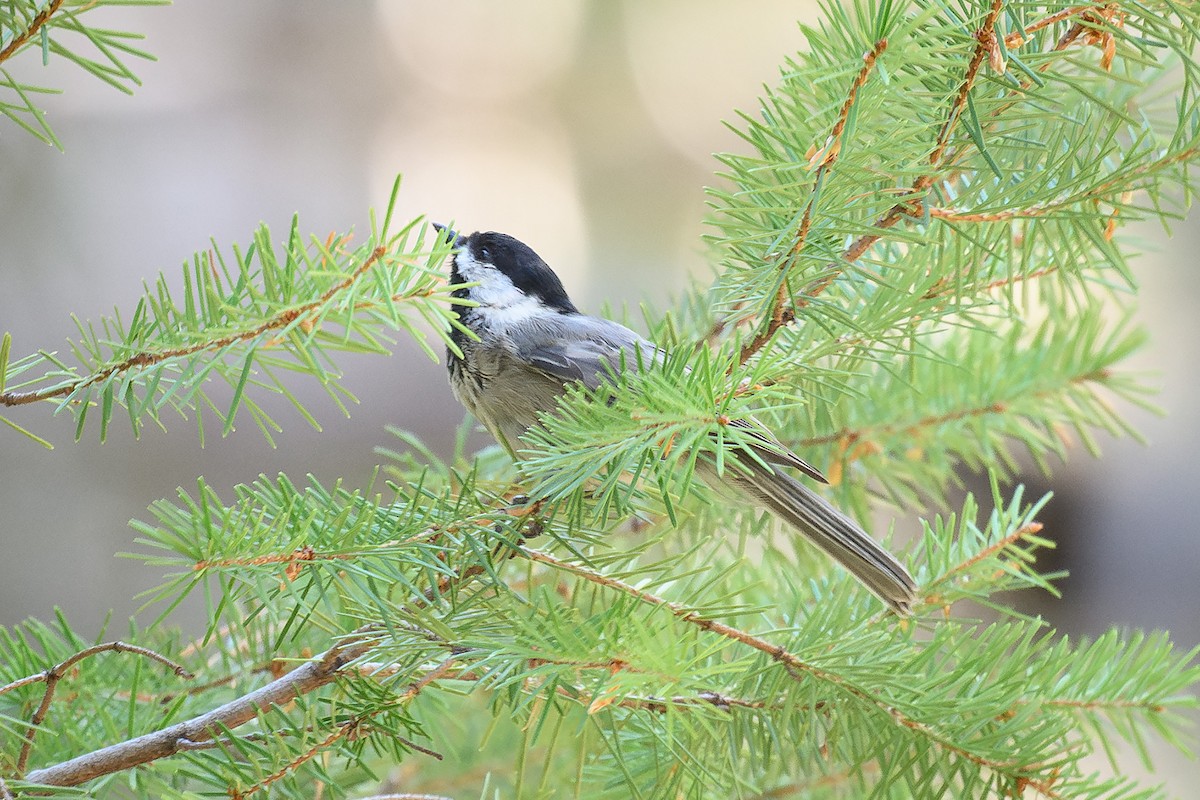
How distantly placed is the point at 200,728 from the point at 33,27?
301 mm

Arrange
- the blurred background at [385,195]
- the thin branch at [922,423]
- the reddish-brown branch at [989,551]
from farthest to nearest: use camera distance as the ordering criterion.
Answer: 1. the blurred background at [385,195]
2. the thin branch at [922,423]
3. the reddish-brown branch at [989,551]

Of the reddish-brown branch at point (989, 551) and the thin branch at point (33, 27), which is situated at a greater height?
the thin branch at point (33, 27)

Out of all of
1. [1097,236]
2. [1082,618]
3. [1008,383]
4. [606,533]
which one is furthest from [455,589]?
[1082,618]

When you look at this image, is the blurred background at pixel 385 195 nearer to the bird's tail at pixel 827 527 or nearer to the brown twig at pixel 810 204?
the bird's tail at pixel 827 527

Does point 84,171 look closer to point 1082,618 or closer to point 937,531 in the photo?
point 937,531

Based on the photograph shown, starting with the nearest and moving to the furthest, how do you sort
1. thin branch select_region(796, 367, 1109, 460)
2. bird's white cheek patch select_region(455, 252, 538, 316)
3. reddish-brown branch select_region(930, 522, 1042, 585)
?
reddish-brown branch select_region(930, 522, 1042, 585), thin branch select_region(796, 367, 1109, 460), bird's white cheek patch select_region(455, 252, 538, 316)

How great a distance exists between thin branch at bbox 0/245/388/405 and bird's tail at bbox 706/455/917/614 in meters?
0.33

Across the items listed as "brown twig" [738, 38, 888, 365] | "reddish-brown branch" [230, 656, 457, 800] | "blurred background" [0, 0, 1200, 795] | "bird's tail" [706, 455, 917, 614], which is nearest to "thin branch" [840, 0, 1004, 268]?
"brown twig" [738, 38, 888, 365]

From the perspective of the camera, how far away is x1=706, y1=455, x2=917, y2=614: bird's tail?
2.07 feet

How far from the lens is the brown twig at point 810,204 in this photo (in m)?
0.42

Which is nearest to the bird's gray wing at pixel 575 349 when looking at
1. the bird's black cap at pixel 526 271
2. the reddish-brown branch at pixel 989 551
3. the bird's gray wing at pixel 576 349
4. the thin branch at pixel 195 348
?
the bird's gray wing at pixel 576 349

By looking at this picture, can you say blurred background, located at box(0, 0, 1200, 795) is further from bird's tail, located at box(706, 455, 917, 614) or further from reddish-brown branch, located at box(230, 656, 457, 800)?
reddish-brown branch, located at box(230, 656, 457, 800)

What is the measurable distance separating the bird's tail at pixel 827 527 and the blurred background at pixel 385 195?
125cm

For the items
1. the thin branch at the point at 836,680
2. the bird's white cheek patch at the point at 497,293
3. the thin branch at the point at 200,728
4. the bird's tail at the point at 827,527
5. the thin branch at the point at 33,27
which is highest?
the thin branch at the point at 33,27
